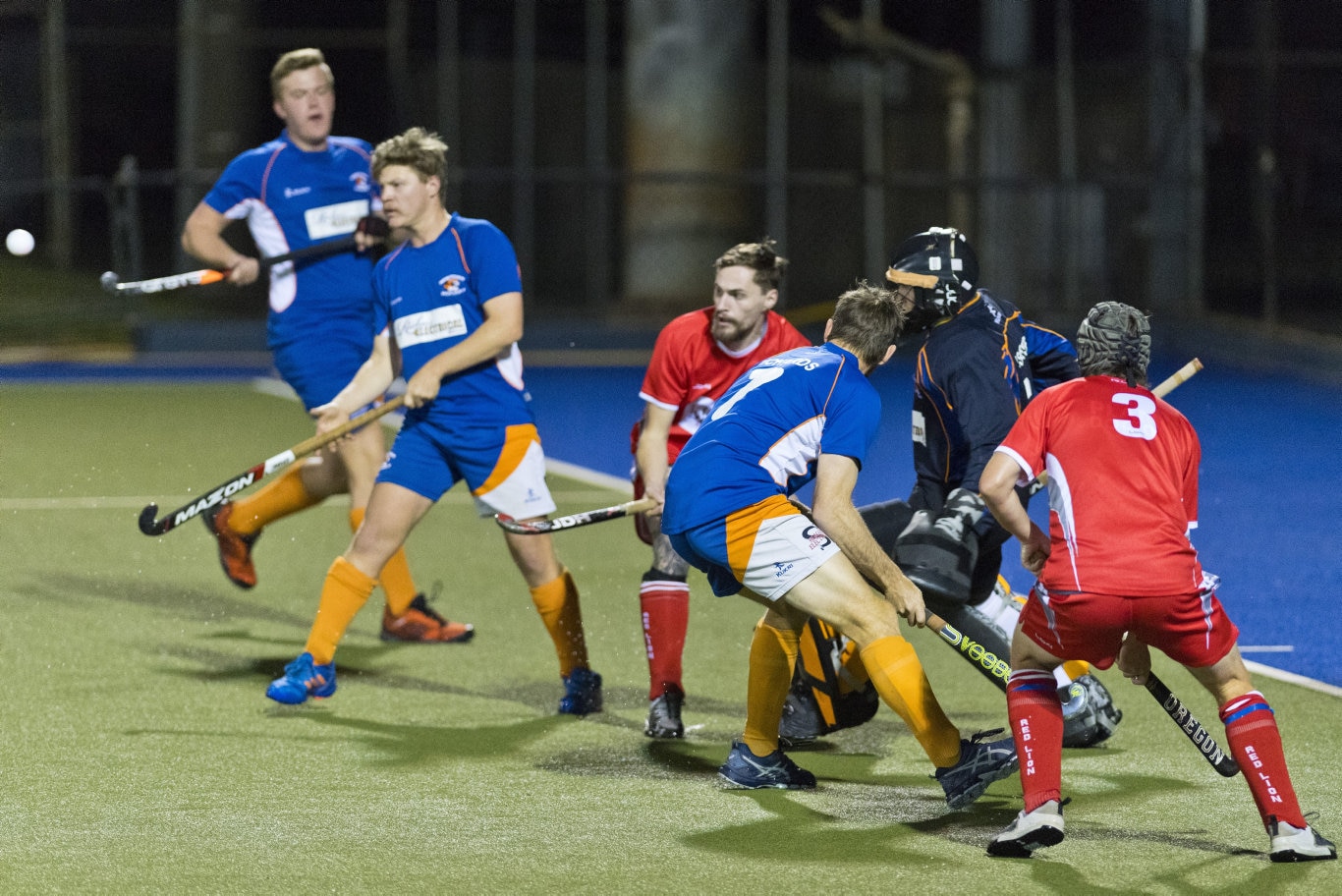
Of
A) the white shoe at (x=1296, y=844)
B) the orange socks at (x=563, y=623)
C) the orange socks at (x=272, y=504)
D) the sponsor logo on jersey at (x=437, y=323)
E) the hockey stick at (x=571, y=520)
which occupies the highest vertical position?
the sponsor logo on jersey at (x=437, y=323)

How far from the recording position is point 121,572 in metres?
8.59

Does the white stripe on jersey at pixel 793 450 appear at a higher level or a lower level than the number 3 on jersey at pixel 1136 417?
lower

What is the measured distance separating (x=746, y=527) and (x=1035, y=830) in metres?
1.11

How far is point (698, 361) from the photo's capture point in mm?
5988

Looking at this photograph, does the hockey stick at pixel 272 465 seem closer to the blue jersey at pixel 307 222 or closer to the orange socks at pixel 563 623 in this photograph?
the orange socks at pixel 563 623

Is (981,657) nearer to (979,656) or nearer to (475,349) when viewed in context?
(979,656)

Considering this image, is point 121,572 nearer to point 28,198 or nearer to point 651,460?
point 651,460

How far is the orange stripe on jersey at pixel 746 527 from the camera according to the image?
4.97m

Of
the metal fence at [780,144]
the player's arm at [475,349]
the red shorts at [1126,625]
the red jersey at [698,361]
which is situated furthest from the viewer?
the metal fence at [780,144]

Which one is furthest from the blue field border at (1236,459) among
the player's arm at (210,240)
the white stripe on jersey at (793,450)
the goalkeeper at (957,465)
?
the player's arm at (210,240)

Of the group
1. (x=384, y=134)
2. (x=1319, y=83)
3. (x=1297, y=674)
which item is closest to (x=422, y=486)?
(x=1297, y=674)

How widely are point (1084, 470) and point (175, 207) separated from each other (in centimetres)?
1909

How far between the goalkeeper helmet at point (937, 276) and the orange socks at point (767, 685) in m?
1.08

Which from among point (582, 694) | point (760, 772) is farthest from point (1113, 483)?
point (582, 694)
